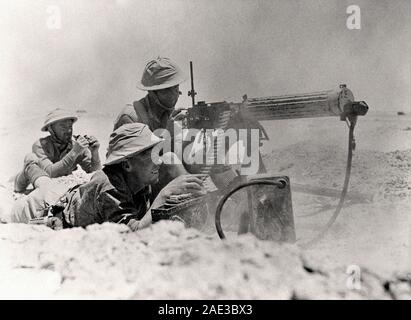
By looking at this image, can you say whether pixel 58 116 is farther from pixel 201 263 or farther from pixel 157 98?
pixel 201 263

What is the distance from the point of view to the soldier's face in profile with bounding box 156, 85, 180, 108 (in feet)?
15.8

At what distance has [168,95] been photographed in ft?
15.9

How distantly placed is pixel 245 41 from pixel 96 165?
9.93ft

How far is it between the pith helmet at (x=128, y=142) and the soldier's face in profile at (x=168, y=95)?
1447 millimetres

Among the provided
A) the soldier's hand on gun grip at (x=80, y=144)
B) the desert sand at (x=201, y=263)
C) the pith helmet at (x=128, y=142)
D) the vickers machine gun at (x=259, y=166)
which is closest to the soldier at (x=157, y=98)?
the vickers machine gun at (x=259, y=166)

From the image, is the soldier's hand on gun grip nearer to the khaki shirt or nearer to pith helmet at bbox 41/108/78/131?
pith helmet at bbox 41/108/78/131

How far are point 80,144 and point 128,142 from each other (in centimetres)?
288

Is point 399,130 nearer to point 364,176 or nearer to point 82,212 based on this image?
point 364,176

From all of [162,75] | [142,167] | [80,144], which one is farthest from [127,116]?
[80,144]

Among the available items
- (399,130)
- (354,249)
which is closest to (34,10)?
(354,249)

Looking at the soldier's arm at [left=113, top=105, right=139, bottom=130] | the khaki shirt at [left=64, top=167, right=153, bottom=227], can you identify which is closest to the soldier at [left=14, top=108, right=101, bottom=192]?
the soldier's arm at [left=113, top=105, right=139, bottom=130]

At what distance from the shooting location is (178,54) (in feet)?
22.6

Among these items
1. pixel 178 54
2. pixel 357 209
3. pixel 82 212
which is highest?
pixel 178 54

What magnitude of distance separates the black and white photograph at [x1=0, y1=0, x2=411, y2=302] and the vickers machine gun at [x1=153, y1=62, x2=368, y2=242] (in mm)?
16
